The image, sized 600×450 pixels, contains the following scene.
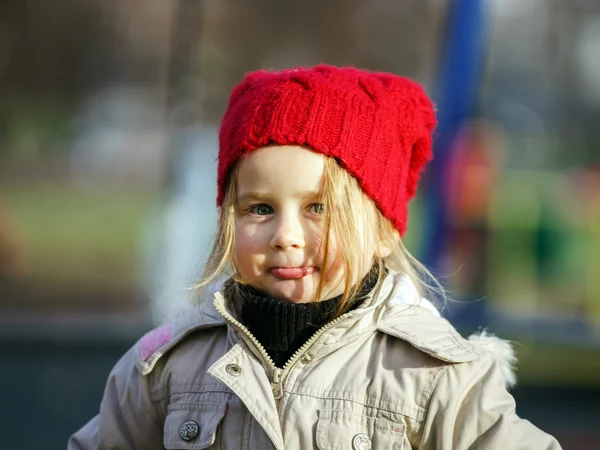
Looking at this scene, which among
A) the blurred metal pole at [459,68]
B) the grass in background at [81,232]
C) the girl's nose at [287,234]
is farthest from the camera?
the grass in background at [81,232]

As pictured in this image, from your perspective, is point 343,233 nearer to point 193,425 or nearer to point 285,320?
point 285,320

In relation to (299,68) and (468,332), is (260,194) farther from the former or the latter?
(468,332)

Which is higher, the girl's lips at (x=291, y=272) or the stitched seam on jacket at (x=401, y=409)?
the girl's lips at (x=291, y=272)

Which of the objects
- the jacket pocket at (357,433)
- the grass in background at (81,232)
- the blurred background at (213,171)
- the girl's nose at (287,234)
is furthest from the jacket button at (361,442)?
the grass in background at (81,232)

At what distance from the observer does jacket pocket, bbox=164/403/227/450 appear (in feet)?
5.69

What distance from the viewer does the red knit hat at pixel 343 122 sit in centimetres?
178

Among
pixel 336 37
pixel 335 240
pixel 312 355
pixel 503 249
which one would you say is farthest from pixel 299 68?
pixel 336 37

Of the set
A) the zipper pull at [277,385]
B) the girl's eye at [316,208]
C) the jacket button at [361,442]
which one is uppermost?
the girl's eye at [316,208]

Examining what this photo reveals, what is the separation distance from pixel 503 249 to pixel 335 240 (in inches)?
211

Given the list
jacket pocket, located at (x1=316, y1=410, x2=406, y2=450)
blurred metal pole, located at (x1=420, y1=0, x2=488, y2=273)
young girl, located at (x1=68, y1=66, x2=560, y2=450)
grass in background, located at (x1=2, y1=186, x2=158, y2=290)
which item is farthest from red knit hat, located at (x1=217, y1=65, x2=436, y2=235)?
grass in background, located at (x1=2, y1=186, x2=158, y2=290)

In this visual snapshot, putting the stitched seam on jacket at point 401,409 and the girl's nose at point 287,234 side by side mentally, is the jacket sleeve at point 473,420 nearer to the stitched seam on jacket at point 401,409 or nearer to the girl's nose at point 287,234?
the stitched seam on jacket at point 401,409

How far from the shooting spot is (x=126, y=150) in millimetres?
14461

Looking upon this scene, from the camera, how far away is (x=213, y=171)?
678 centimetres

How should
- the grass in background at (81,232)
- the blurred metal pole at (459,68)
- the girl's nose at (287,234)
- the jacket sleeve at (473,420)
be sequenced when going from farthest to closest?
1. the grass in background at (81,232)
2. the blurred metal pole at (459,68)
3. the girl's nose at (287,234)
4. the jacket sleeve at (473,420)
